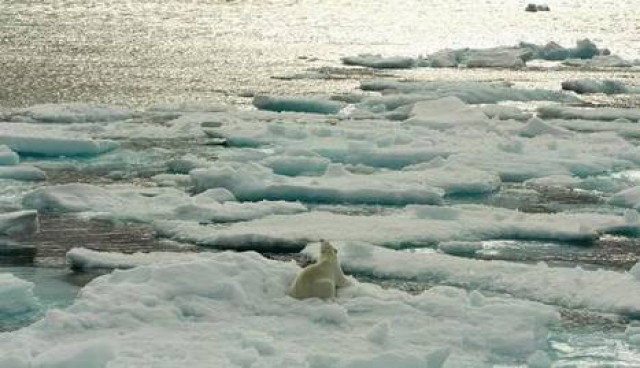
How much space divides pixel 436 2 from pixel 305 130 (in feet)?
236

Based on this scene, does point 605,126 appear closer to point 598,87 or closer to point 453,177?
point 453,177

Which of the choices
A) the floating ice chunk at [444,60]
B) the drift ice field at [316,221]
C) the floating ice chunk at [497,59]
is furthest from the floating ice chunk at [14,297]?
the floating ice chunk at [497,59]

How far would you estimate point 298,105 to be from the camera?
21625mm

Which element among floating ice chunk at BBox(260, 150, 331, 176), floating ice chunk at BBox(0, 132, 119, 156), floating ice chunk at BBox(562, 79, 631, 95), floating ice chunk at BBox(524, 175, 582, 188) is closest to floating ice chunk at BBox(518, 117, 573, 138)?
floating ice chunk at BBox(524, 175, 582, 188)

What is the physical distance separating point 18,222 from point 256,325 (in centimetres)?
362

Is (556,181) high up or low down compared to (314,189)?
down

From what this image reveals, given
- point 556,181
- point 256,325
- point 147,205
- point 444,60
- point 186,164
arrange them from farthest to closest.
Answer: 1. point 444,60
2. point 186,164
3. point 556,181
4. point 147,205
5. point 256,325

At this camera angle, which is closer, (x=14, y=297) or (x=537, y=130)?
(x=14, y=297)

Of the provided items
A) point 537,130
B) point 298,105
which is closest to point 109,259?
point 537,130

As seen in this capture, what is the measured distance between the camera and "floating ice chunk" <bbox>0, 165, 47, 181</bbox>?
547 inches

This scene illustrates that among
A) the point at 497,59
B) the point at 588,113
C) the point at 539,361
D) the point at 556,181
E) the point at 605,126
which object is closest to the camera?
the point at 539,361

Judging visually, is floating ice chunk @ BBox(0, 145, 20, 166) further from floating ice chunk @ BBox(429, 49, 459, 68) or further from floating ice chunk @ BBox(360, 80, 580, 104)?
floating ice chunk @ BBox(429, 49, 459, 68)

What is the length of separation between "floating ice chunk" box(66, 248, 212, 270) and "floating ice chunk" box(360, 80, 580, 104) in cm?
1329

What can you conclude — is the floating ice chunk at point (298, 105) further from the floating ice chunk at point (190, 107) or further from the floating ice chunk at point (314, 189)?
the floating ice chunk at point (314, 189)
